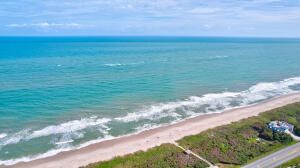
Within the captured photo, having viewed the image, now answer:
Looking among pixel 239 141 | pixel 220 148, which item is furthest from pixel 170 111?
pixel 239 141

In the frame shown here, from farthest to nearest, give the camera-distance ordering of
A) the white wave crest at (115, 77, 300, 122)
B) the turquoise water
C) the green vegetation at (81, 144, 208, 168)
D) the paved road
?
the white wave crest at (115, 77, 300, 122)
the turquoise water
the green vegetation at (81, 144, 208, 168)
the paved road

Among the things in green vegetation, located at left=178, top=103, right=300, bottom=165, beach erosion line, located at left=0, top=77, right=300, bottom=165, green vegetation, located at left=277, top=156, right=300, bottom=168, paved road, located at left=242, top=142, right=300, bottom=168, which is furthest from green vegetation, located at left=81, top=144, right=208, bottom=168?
green vegetation, located at left=277, top=156, right=300, bottom=168

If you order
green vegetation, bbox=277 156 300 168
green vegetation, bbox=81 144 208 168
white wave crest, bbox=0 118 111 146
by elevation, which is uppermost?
white wave crest, bbox=0 118 111 146

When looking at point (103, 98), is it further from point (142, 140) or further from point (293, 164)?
point (293, 164)

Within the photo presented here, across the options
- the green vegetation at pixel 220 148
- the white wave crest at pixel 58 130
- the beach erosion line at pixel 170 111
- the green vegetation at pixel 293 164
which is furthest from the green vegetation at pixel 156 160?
the white wave crest at pixel 58 130

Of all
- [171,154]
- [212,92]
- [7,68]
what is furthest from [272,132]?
[7,68]

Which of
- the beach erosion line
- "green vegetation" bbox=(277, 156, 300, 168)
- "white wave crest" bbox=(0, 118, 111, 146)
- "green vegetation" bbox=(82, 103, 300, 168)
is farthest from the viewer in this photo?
the beach erosion line

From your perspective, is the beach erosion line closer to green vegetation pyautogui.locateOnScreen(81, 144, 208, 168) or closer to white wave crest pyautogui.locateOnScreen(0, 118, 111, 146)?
white wave crest pyautogui.locateOnScreen(0, 118, 111, 146)
